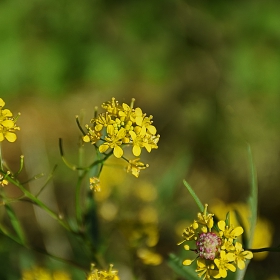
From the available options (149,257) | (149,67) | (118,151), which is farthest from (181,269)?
(149,67)

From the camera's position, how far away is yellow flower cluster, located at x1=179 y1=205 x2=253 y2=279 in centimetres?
100

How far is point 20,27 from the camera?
10.0ft

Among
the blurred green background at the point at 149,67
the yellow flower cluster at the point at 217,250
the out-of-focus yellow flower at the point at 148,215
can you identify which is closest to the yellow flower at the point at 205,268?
the yellow flower cluster at the point at 217,250

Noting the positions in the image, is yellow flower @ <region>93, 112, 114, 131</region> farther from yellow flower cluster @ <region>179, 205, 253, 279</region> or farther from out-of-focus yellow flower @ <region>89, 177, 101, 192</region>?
yellow flower cluster @ <region>179, 205, 253, 279</region>

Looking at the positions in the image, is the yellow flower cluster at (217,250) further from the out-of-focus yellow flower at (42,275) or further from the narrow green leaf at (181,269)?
the out-of-focus yellow flower at (42,275)

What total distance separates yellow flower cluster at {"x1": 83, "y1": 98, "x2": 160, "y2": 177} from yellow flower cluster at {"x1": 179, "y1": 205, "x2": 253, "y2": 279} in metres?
0.20

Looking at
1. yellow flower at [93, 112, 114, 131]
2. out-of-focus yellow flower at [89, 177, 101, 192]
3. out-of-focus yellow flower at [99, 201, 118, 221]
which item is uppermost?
yellow flower at [93, 112, 114, 131]

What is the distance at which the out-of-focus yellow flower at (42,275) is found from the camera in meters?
1.39

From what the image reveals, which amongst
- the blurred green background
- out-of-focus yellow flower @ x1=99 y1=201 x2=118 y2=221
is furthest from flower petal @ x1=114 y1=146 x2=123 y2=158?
the blurred green background

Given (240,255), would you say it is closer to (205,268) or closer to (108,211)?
(205,268)

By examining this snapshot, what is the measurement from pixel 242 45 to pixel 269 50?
17cm

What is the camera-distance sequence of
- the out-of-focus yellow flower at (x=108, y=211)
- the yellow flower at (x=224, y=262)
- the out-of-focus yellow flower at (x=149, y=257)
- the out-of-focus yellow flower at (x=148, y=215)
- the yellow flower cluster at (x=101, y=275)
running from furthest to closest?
the out-of-focus yellow flower at (x=108, y=211)
the out-of-focus yellow flower at (x=148, y=215)
the out-of-focus yellow flower at (x=149, y=257)
the yellow flower cluster at (x=101, y=275)
the yellow flower at (x=224, y=262)

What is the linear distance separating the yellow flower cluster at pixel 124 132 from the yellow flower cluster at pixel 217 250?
198mm

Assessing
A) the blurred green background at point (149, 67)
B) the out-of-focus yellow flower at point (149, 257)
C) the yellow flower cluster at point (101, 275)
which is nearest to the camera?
the yellow flower cluster at point (101, 275)
